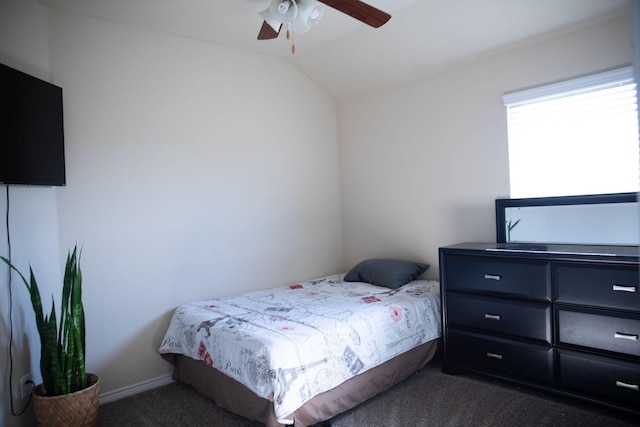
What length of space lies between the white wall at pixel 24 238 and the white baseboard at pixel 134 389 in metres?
0.43

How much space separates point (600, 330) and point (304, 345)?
1571 mm

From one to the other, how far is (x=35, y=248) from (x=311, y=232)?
7.16 feet

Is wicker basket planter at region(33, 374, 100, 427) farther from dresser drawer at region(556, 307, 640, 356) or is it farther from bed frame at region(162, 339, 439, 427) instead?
dresser drawer at region(556, 307, 640, 356)

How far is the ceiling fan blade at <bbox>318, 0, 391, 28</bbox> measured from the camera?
1.86 m

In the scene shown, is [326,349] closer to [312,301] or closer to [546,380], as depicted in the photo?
[312,301]

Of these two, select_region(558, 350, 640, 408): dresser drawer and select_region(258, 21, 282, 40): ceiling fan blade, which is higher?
select_region(258, 21, 282, 40): ceiling fan blade

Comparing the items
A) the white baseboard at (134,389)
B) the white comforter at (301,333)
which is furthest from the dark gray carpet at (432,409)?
the white comforter at (301,333)

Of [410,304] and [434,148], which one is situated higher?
[434,148]

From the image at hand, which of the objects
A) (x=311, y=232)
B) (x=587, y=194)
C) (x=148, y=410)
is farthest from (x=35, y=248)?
(x=587, y=194)

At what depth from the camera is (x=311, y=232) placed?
12.4ft

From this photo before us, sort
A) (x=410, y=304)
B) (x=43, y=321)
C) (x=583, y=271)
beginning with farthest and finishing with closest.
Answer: (x=410, y=304), (x=583, y=271), (x=43, y=321)

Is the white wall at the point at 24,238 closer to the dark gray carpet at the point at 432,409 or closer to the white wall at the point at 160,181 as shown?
the white wall at the point at 160,181

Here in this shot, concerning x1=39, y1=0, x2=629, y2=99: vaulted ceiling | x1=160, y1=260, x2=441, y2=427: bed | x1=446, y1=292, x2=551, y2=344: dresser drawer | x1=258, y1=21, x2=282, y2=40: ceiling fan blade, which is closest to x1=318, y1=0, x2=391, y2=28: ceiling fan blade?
x1=258, y1=21, x2=282, y2=40: ceiling fan blade

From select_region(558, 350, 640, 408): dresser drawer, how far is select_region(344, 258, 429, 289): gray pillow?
117cm
